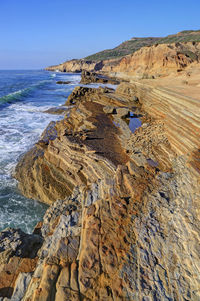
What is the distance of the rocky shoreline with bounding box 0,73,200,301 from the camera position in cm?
391

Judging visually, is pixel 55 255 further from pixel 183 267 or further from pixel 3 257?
pixel 183 267

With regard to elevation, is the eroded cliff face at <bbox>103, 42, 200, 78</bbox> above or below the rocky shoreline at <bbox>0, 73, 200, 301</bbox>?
above

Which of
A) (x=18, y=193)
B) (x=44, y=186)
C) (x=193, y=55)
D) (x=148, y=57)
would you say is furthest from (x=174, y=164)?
(x=148, y=57)

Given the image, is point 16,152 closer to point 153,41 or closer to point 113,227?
point 113,227

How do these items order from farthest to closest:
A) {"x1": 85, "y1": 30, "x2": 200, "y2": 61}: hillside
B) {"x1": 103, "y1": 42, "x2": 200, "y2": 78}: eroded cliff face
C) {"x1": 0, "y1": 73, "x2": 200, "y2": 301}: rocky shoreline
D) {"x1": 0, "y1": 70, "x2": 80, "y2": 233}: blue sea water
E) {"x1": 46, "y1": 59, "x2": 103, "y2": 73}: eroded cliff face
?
{"x1": 46, "y1": 59, "x2": 103, "y2": 73}: eroded cliff face, {"x1": 85, "y1": 30, "x2": 200, "y2": 61}: hillside, {"x1": 103, "y1": 42, "x2": 200, "y2": 78}: eroded cliff face, {"x1": 0, "y1": 70, "x2": 80, "y2": 233}: blue sea water, {"x1": 0, "y1": 73, "x2": 200, "y2": 301}: rocky shoreline

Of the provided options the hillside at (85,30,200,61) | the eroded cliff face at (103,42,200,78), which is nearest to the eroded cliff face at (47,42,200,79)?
the eroded cliff face at (103,42,200,78)

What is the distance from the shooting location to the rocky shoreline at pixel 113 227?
12.8 ft

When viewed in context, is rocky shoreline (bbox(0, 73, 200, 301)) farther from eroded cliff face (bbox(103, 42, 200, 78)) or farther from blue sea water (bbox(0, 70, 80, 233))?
eroded cliff face (bbox(103, 42, 200, 78))

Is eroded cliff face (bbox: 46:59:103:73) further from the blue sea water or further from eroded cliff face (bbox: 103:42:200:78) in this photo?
the blue sea water

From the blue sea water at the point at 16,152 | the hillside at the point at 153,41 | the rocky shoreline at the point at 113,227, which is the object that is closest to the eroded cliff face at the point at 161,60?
the blue sea water at the point at 16,152

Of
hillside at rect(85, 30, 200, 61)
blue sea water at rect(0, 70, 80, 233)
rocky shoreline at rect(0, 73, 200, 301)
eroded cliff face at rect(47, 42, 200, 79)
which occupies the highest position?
hillside at rect(85, 30, 200, 61)

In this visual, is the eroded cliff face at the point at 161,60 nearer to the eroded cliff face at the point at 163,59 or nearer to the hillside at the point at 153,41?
the eroded cliff face at the point at 163,59

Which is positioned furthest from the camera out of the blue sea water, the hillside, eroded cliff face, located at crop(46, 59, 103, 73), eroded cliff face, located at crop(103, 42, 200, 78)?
eroded cliff face, located at crop(46, 59, 103, 73)

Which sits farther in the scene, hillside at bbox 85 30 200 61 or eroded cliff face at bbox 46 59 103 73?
eroded cliff face at bbox 46 59 103 73
